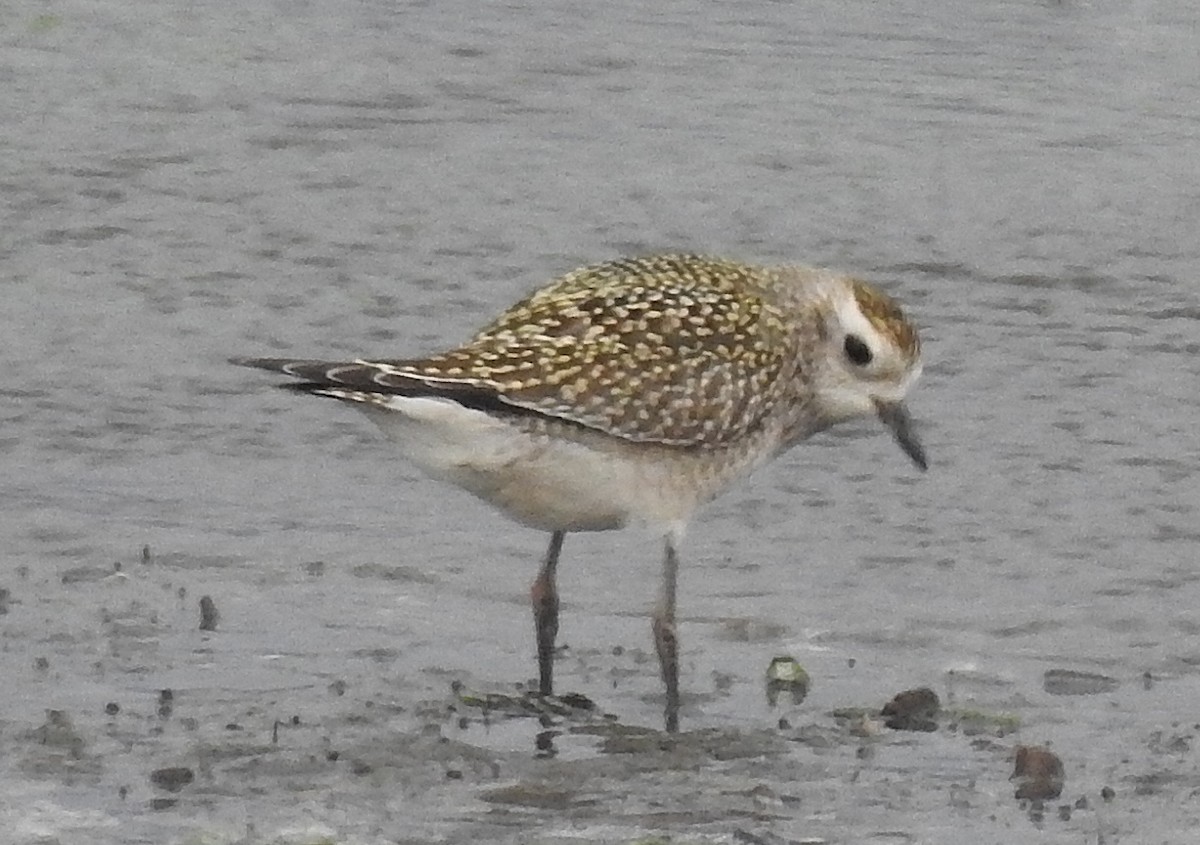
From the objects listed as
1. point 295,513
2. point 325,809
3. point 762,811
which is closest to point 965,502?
point 295,513

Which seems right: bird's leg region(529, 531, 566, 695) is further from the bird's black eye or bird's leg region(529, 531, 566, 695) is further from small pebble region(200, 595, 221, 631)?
the bird's black eye

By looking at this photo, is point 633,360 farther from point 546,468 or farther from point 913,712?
point 913,712

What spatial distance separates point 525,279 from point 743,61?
2410 mm

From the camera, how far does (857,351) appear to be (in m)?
7.95

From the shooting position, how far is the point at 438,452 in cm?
711

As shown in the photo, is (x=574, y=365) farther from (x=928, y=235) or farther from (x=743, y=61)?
(x=743, y=61)

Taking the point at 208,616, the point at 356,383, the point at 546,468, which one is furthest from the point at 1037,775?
the point at 208,616

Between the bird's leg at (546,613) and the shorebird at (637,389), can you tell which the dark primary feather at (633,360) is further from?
the bird's leg at (546,613)

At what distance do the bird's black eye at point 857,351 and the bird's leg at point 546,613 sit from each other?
978 mm

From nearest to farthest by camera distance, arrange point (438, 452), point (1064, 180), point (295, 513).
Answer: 1. point (438, 452)
2. point (295, 513)
3. point (1064, 180)

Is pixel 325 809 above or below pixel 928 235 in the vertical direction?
below

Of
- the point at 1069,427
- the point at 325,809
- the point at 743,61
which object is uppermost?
the point at 743,61

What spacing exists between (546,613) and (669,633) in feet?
1.17

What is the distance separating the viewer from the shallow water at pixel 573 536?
662 cm
